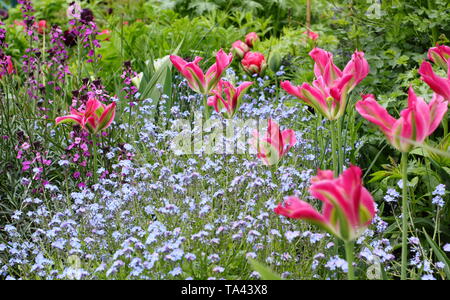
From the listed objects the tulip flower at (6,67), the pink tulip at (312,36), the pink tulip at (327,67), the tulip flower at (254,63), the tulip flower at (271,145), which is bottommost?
the tulip flower at (271,145)

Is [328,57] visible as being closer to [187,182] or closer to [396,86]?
[187,182]

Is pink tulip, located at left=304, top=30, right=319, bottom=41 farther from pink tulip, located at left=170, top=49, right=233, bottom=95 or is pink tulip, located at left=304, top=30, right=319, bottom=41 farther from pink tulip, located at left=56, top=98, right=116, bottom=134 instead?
pink tulip, located at left=56, top=98, right=116, bottom=134

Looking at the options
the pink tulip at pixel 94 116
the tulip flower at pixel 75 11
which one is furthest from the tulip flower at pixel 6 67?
the pink tulip at pixel 94 116

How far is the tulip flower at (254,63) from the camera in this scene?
3.59 m

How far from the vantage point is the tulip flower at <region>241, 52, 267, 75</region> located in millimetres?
3592

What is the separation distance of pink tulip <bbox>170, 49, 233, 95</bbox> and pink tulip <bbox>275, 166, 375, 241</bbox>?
120cm

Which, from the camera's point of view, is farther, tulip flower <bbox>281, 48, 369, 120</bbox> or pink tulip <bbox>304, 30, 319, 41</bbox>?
pink tulip <bbox>304, 30, 319, 41</bbox>

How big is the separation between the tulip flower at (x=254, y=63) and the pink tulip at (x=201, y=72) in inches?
41.7

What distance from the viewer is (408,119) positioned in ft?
4.97

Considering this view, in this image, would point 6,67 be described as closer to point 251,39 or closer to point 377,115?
point 251,39

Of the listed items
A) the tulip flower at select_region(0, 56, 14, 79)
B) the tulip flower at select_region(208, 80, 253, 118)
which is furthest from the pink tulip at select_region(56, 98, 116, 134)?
the tulip flower at select_region(0, 56, 14, 79)

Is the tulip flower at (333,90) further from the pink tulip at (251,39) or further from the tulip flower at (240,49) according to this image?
the pink tulip at (251,39)

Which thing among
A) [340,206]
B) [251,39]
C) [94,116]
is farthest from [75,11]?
[340,206]
